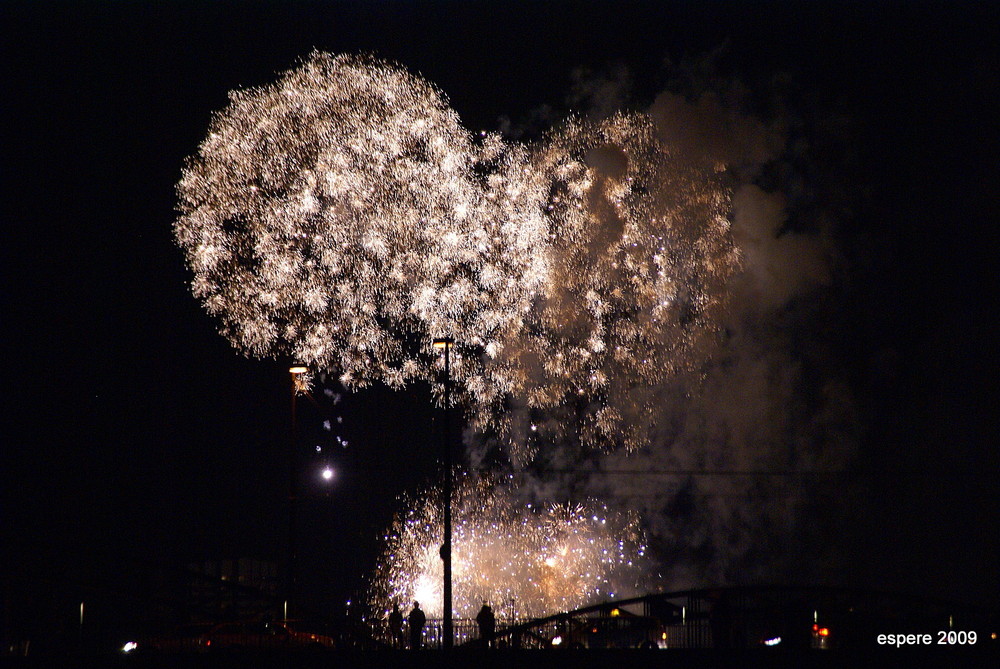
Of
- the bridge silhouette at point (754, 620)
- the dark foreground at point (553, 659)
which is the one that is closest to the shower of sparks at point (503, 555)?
the bridge silhouette at point (754, 620)

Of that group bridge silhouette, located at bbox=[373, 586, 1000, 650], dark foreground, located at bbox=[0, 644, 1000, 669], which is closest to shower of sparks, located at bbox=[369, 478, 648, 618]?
bridge silhouette, located at bbox=[373, 586, 1000, 650]

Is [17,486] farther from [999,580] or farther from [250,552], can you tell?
[999,580]

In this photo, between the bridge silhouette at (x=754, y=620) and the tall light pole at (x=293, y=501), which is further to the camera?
the tall light pole at (x=293, y=501)

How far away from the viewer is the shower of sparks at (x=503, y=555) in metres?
31.5

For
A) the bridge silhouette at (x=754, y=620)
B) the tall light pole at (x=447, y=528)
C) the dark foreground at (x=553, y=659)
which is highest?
the tall light pole at (x=447, y=528)

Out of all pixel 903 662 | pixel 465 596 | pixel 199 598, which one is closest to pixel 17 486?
pixel 199 598

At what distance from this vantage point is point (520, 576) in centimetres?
3150

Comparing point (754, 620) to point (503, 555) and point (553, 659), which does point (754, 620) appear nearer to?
point (553, 659)

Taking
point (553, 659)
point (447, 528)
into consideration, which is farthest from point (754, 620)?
point (447, 528)

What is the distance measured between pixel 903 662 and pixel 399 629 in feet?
31.1

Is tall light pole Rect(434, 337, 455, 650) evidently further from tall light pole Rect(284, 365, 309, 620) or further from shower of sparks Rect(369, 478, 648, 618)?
shower of sparks Rect(369, 478, 648, 618)

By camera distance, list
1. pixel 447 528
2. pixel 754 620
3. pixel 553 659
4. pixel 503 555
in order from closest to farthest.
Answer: pixel 553 659 → pixel 754 620 → pixel 447 528 → pixel 503 555

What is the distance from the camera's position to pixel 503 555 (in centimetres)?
3142

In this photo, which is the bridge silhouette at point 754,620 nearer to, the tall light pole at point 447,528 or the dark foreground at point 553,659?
the tall light pole at point 447,528
